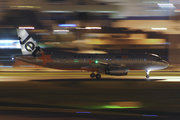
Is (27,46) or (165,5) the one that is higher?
(165,5)

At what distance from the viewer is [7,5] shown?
68125 mm

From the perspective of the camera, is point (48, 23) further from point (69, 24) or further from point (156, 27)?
point (156, 27)

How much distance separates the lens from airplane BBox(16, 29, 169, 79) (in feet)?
95.3

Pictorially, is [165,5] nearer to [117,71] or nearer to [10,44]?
[10,44]

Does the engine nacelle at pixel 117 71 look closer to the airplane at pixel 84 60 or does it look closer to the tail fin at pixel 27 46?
the airplane at pixel 84 60

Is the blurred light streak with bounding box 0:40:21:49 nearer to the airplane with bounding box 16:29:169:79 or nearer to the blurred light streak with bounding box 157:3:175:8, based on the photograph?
the airplane with bounding box 16:29:169:79

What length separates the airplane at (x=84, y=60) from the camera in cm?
2904

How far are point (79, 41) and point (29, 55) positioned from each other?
29.9m

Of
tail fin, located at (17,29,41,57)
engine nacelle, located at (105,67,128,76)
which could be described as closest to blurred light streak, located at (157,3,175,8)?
engine nacelle, located at (105,67,128,76)

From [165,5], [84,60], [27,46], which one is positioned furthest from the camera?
[165,5]

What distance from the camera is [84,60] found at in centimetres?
2942

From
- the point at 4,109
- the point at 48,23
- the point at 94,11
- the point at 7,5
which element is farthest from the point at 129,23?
the point at 4,109

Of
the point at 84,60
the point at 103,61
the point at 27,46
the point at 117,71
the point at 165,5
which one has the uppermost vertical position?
the point at 165,5

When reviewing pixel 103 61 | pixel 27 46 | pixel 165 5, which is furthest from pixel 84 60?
pixel 165 5
